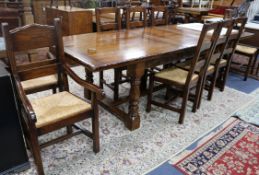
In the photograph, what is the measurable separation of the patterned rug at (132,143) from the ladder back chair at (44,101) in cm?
19

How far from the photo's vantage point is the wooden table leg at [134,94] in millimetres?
1914

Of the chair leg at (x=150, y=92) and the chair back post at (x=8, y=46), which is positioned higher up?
the chair back post at (x=8, y=46)

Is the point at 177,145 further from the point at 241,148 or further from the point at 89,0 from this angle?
the point at 89,0

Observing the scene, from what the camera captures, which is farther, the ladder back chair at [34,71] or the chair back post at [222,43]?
the chair back post at [222,43]

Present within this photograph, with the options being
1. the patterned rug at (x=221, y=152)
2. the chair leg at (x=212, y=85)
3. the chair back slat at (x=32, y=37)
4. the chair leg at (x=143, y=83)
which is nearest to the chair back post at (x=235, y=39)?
the chair leg at (x=212, y=85)

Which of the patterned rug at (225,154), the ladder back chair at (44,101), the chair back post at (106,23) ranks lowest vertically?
the patterned rug at (225,154)

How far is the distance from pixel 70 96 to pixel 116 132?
0.64 metres

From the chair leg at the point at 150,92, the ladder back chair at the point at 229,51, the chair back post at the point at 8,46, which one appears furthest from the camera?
the ladder back chair at the point at 229,51

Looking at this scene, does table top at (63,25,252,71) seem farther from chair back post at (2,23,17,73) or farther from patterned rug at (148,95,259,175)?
patterned rug at (148,95,259,175)

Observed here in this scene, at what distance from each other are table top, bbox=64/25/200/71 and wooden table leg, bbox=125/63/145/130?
0.43 feet

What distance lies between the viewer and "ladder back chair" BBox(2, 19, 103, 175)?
144 centimetres

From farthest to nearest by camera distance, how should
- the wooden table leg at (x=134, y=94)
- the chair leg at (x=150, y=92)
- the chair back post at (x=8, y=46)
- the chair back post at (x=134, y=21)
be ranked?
the chair back post at (x=134, y=21)
the chair leg at (x=150, y=92)
the wooden table leg at (x=134, y=94)
the chair back post at (x=8, y=46)

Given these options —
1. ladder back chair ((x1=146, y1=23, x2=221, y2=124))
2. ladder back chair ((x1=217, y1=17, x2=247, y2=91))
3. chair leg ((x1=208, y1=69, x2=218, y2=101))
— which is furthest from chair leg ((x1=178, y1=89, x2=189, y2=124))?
ladder back chair ((x1=217, y1=17, x2=247, y2=91))

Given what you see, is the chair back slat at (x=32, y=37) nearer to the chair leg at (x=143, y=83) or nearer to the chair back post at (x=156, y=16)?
the chair leg at (x=143, y=83)
